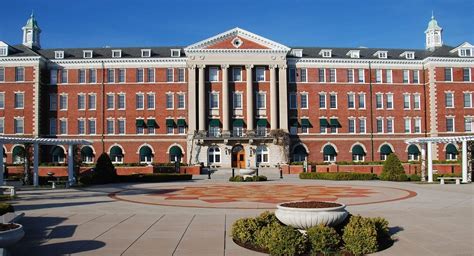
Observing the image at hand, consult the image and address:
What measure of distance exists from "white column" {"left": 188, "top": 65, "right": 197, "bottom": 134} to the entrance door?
614 centimetres

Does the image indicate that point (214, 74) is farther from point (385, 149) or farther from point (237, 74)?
point (385, 149)

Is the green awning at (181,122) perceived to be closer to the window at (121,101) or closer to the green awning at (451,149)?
the window at (121,101)

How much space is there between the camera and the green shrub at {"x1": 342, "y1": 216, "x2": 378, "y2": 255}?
10367 mm

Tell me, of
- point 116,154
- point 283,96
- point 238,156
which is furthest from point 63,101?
point 283,96

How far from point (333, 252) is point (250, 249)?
1875 mm

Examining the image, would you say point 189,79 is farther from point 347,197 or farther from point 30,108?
point 347,197

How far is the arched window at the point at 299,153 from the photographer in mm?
63062

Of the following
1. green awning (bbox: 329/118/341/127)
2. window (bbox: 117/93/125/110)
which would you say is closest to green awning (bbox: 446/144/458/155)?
green awning (bbox: 329/118/341/127)

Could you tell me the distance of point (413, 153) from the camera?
64.1m

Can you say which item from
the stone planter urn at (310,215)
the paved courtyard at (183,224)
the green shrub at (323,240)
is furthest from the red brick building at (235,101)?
the green shrub at (323,240)

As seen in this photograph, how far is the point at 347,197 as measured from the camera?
23.2m

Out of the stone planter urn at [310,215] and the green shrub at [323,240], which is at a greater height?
the stone planter urn at [310,215]

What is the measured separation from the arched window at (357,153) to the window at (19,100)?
4406cm

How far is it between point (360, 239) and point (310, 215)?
1234mm
